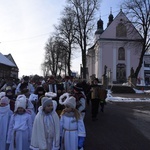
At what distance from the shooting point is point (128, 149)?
21.6 feet

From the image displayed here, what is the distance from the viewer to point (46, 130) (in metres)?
4.58

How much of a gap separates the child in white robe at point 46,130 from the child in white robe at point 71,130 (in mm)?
196

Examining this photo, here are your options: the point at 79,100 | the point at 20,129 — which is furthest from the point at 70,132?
the point at 79,100

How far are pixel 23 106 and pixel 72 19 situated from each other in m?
32.7

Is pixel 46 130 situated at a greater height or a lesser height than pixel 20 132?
greater

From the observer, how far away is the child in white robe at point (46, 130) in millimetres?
4482

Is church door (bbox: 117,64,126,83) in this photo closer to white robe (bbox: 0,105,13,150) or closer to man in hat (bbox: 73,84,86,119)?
man in hat (bbox: 73,84,86,119)

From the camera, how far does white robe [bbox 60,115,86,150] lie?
465 cm

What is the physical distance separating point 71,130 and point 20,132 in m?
1.11

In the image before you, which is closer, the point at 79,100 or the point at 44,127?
the point at 44,127

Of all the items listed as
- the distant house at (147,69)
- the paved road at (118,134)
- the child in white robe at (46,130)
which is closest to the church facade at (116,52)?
the distant house at (147,69)

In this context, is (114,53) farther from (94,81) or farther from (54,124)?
(54,124)

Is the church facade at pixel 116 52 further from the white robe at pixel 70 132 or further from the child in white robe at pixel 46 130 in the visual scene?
the child in white robe at pixel 46 130

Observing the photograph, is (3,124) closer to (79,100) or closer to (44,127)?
(44,127)
